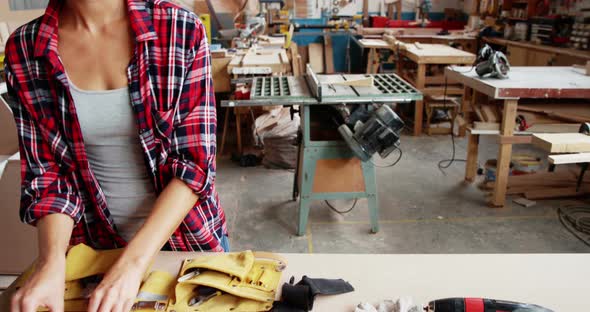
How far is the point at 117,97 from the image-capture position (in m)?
0.86

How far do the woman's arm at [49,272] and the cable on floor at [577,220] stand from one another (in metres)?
2.62

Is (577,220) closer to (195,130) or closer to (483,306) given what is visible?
(483,306)

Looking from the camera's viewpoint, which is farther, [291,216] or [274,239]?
[291,216]

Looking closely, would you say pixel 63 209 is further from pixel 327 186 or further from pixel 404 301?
pixel 327 186

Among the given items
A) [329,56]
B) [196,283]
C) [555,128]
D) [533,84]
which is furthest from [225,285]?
[329,56]

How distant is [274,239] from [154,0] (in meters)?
1.83

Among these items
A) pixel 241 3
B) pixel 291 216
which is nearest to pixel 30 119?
pixel 291 216

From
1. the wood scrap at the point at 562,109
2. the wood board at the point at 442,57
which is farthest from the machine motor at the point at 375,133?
the wood board at the point at 442,57

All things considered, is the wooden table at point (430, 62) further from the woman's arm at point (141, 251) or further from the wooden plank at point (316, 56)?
the woman's arm at point (141, 251)

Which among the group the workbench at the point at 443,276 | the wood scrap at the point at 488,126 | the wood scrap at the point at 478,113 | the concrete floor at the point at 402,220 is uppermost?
the workbench at the point at 443,276

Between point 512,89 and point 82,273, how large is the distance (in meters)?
2.33

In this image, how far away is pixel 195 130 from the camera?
851 mm

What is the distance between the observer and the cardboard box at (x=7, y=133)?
1.81 m

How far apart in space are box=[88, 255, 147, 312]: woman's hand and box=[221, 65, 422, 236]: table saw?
151cm
